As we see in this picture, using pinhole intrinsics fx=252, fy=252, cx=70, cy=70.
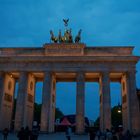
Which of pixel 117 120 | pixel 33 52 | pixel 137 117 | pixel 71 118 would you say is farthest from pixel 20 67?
pixel 117 120

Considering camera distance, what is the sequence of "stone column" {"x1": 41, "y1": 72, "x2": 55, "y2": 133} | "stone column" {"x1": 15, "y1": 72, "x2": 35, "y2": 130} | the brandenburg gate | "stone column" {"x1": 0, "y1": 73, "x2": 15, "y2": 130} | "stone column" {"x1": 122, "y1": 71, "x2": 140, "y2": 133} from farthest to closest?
"stone column" {"x1": 0, "y1": 73, "x2": 15, "y2": 130} < "stone column" {"x1": 15, "y1": 72, "x2": 35, "y2": 130} < the brandenburg gate < "stone column" {"x1": 41, "y1": 72, "x2": 55, "y2": 133} < "stone column" {"x1": 122, "y1": 71, "x2": 140, "y2": 133}

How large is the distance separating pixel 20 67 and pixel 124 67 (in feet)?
66.7

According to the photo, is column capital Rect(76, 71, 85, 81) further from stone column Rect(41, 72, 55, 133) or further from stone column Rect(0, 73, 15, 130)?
stone column Rect(0, 73, 15, 130)

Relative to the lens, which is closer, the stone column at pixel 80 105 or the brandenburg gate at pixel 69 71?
the stone column at pixel 80 105

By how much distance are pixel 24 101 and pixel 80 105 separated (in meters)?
10.8

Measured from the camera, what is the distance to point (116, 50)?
165 ft

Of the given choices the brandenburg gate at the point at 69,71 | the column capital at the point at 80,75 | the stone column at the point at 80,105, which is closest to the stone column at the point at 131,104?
the brandenburg gate at the point at 69,71

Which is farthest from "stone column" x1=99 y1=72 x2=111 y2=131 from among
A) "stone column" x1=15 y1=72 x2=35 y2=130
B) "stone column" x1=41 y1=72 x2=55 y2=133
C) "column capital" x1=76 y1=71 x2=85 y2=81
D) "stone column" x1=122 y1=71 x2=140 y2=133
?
"stone column" x1=15 y1=72 x2=35 y2=130

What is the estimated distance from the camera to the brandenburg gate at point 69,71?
1842 inches

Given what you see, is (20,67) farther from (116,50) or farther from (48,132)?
(116,50)

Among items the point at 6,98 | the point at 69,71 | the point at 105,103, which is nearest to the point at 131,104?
the point at 105,103

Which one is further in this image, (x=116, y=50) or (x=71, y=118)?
(x=71, y=118)

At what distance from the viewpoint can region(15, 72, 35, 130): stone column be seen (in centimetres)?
4738

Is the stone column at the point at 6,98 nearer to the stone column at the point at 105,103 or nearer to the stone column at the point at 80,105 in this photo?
the stone column at the point at 80,105
